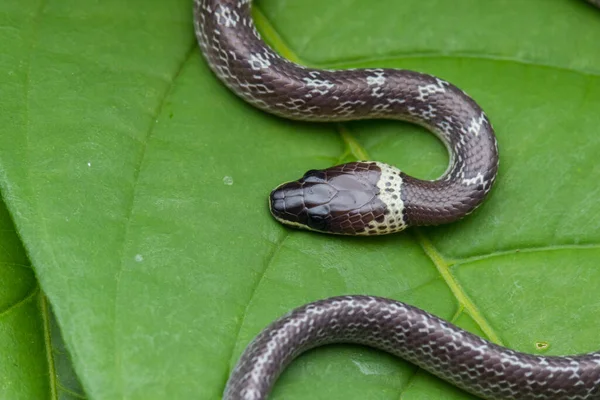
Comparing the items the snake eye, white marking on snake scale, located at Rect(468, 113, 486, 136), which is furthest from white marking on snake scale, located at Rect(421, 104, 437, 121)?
the snake eye

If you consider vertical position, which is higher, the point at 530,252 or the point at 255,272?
the point at 530,252

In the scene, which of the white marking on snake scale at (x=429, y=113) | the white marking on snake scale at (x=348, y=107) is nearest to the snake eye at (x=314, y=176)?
the white marking on snake scale at (x=348, y=107)

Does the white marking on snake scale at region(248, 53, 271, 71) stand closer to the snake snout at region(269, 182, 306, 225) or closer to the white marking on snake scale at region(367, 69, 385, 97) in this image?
the white marking on snake scale at region(367, 69, 385, 97)

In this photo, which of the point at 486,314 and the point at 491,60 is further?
the point at 491,60

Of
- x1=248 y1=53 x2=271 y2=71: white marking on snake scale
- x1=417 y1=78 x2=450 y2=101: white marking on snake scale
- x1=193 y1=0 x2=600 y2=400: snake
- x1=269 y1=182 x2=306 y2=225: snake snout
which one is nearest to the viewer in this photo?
x1=193 y1=0 x2=600 y2=400: snake

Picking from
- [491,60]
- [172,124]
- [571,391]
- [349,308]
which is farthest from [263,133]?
[571,391]

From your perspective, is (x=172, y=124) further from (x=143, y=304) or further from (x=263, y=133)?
(x=143, y=304)

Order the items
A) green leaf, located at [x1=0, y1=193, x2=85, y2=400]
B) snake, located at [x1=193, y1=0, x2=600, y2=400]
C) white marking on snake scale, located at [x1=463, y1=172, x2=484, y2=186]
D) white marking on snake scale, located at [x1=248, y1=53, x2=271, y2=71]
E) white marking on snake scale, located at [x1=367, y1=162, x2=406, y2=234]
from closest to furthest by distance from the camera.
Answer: green leaf, located at [x1=0, y1=193, x2=85, y2=400], snake, located at [x1=193, y1=0, x2=600, y2=400], white marking on snake scale, located at [x1=367, y1=162, x2=406, y2=234], white marking on snake scale, located at [x1=463, y1=172, x2=484, y2=186], white marking on snake scale, located at [x1=248, y1=53, x2=271, y2=71]
